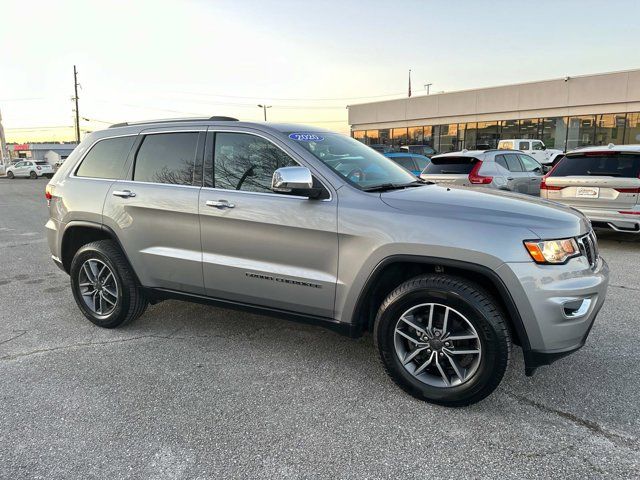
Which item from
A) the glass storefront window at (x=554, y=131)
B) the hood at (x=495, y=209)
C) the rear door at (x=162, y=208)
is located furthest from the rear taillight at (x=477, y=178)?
the glass storefront window at (x=554, y=131)

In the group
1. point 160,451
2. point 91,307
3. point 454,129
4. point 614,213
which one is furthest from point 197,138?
point 454,129

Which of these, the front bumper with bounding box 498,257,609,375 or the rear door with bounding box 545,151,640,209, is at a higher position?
the rear door with bounding box 545,151,640,209

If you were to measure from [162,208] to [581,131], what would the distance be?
3084 centimetres

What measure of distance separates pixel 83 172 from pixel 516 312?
3.88 meters

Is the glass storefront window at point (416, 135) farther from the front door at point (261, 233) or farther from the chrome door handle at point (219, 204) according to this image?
the chrome door handle at point (219, 204)

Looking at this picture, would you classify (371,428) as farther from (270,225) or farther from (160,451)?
(270,225)

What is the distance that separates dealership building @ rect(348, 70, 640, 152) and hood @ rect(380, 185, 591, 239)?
23.4 meters

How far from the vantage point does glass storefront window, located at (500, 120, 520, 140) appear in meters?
30.8

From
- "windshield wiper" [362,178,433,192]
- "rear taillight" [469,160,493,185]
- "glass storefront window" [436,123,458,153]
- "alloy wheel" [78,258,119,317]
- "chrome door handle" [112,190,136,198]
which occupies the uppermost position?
"glass storefront window" [436,123,458,153]

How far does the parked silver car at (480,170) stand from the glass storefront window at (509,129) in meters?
22.8

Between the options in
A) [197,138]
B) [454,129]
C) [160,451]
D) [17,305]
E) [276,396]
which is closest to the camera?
[160,451]

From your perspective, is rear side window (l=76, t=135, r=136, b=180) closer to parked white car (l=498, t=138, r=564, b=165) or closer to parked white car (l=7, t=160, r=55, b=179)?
parked white car (l=498, t=138, r=564, b=165)

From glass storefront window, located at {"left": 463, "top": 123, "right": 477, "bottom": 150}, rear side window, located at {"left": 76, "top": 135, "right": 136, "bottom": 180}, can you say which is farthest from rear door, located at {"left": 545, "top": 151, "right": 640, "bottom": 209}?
glass storefront window, located at {"left": 463, "top": 123, "right": 477, "bottom": 150}

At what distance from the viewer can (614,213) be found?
676 centimetres
